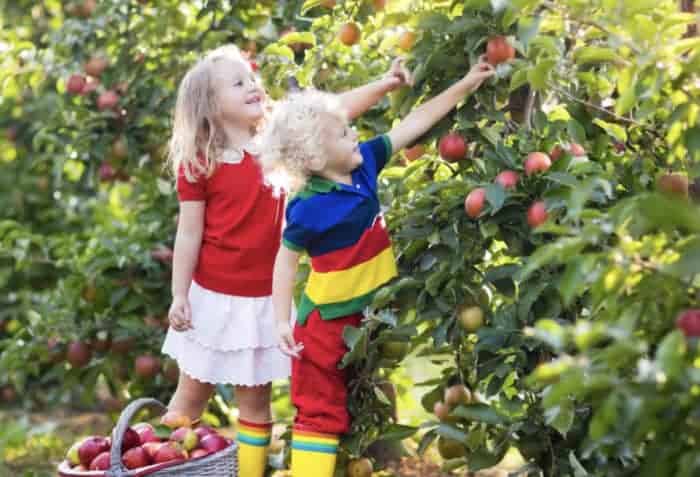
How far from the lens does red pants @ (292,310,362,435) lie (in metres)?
2.87

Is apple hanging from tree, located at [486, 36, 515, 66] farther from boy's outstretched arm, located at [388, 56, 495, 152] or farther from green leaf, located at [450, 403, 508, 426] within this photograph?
green leaf, located at [450, 403, 508, 426]

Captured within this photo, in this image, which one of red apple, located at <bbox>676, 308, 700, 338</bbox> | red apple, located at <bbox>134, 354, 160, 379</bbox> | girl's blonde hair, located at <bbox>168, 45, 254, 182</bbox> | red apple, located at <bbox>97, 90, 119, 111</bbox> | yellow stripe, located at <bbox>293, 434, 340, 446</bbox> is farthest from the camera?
red apple, located at <bbox>97, 90, 119, 111</bbox>

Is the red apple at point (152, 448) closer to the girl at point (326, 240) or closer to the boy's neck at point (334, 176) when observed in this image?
the girl at point (326, 240)

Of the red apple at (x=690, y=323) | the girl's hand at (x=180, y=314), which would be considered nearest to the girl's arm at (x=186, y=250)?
the girl's hand at (x=180, y=314)

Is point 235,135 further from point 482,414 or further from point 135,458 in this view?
point 482,414

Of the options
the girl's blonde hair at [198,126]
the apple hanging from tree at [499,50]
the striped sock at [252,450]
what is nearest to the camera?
the apple hanging from tree at [499,50]

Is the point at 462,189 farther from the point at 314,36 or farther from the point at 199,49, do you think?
the point at 199,49

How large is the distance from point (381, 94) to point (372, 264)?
420 millimetres

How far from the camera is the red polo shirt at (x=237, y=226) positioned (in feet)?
10.1

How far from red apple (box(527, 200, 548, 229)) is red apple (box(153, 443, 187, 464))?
0.96m

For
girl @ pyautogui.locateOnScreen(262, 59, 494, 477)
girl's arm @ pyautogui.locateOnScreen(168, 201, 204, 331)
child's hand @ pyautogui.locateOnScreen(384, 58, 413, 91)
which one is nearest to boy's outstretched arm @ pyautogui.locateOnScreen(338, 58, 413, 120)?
child's hand @ pyautogui.locateOnScreen(384, 58, 413, 91)

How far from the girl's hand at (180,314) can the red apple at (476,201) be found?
0.85 m

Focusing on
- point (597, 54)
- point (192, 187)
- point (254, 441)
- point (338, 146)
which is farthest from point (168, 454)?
point (597, 54)

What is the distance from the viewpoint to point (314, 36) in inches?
128
